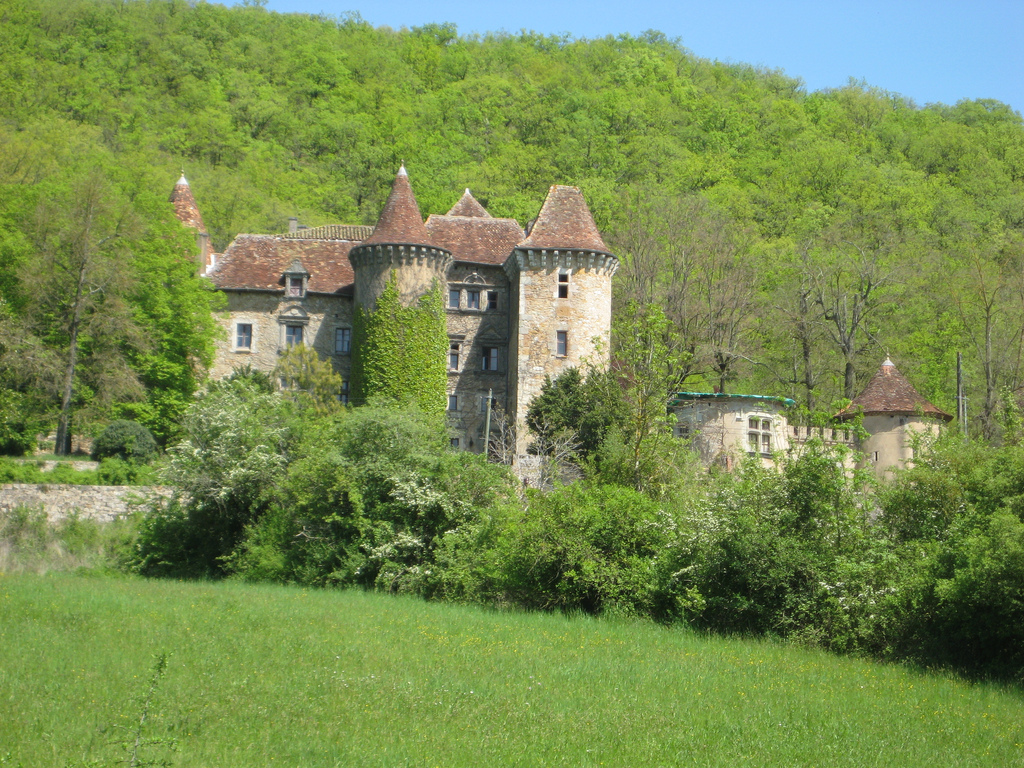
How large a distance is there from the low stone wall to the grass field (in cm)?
1220

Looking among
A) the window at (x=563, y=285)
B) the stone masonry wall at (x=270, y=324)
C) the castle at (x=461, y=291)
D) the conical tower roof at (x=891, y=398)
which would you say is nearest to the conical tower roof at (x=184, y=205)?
the castle at (x=461, y=291)

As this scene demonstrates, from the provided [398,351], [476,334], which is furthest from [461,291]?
[398,351]

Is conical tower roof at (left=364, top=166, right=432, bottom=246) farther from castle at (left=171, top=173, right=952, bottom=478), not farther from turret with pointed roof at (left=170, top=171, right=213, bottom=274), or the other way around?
turret with pointed roof at (left=170, top=171, right=213, bottom=274)

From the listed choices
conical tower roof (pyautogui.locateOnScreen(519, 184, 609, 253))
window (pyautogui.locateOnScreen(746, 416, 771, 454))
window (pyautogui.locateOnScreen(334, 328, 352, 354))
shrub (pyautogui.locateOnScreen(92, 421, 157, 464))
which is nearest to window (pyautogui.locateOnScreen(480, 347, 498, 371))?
conical tower roof (pyautogui.locateOnScreen(519, 184, 609, 253))

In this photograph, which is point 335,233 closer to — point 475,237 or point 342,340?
point 342,340

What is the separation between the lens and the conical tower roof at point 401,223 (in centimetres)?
3744

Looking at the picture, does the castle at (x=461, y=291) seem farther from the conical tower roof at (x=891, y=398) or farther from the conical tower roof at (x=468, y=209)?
the conical tower roof at (x=891, y=398)

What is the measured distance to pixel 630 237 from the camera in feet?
158

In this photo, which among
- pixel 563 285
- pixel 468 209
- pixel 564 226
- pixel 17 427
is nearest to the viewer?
pixel 17 427

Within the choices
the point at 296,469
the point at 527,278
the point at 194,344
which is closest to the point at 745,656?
the point at 296,469

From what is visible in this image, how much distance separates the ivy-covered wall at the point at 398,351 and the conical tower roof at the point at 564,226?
15.5ft

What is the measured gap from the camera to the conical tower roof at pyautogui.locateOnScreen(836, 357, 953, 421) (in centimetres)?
3338

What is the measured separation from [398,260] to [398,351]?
11.5 ft

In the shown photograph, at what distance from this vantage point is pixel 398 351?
121 ft
